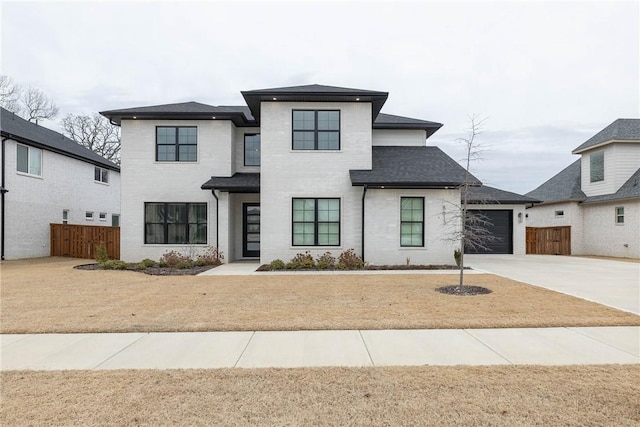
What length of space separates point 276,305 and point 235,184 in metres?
8.19

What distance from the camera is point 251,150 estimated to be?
16.8 metres

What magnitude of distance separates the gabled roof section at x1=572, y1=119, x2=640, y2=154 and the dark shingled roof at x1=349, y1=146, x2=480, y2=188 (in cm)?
1129

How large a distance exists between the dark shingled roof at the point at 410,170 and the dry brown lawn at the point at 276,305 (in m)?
4.02

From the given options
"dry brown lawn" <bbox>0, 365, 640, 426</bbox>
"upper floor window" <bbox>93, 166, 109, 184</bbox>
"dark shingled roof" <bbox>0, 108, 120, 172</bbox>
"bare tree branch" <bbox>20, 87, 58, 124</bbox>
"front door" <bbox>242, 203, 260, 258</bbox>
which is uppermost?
"bare tree branch" <bbox>20, 87, 58, 124</bbox>

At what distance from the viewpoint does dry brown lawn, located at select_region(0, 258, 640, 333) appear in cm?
612

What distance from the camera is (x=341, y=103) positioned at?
46.6ft

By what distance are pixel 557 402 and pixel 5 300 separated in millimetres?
10538

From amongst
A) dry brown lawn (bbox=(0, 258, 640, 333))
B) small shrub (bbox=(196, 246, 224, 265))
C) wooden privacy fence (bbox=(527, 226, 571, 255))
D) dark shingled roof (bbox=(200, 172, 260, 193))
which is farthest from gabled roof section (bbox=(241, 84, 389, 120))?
wooden privacy fence (bbox=(527, 226, 571, 255))

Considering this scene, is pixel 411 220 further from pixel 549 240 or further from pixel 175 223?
pixel 549 240

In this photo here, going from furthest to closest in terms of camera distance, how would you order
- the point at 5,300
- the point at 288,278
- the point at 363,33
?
the point at 363,33 < the point at 288,278 < the point at 5,300

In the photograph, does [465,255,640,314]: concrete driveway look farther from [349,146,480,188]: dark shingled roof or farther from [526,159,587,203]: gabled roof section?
[526,159,587,203]: gabled roof section

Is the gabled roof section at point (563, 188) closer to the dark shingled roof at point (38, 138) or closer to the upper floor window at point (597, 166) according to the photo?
the upper floor window at point (597, 166)

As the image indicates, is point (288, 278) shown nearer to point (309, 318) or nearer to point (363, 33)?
point (309, 318)

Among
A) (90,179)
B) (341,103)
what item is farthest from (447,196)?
(90,179)
